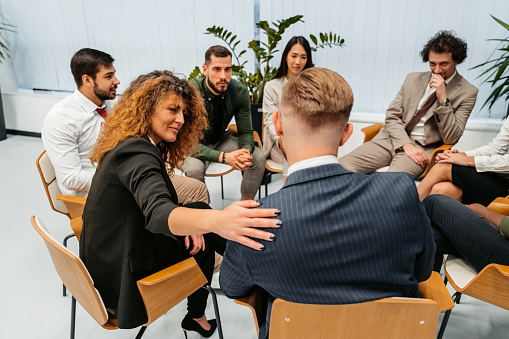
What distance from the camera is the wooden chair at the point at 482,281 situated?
132 centimetres

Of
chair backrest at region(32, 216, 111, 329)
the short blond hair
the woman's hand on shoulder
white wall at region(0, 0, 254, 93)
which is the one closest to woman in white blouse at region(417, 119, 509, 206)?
the short blond hair

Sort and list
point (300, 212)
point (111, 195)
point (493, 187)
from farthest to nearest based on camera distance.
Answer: point (493, 187) → point (111, 195) → point (300, 212)

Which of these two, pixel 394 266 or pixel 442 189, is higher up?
pixel 394 266

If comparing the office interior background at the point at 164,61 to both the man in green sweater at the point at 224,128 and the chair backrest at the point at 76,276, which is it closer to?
the man in green sweater at the point at 224,128

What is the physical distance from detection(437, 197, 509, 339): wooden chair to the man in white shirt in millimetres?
1528

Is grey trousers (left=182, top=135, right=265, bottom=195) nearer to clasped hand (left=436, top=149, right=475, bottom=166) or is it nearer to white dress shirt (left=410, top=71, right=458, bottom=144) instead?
white dress shirt (left=410, top=71, right=458, bottom=144)

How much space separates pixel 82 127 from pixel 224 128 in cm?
114

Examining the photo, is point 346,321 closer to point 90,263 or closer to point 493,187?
point 90,263

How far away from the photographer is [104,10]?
4.66 m

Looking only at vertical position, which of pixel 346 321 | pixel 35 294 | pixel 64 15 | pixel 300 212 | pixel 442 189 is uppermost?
pixel 64 15

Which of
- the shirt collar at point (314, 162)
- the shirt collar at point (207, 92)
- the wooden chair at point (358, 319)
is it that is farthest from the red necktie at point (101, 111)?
the wooden chair at point (358, 319)

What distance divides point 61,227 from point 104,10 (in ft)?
9.64

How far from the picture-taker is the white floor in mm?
1938

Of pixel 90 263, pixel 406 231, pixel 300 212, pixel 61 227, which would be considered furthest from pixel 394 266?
pixel 61 227
